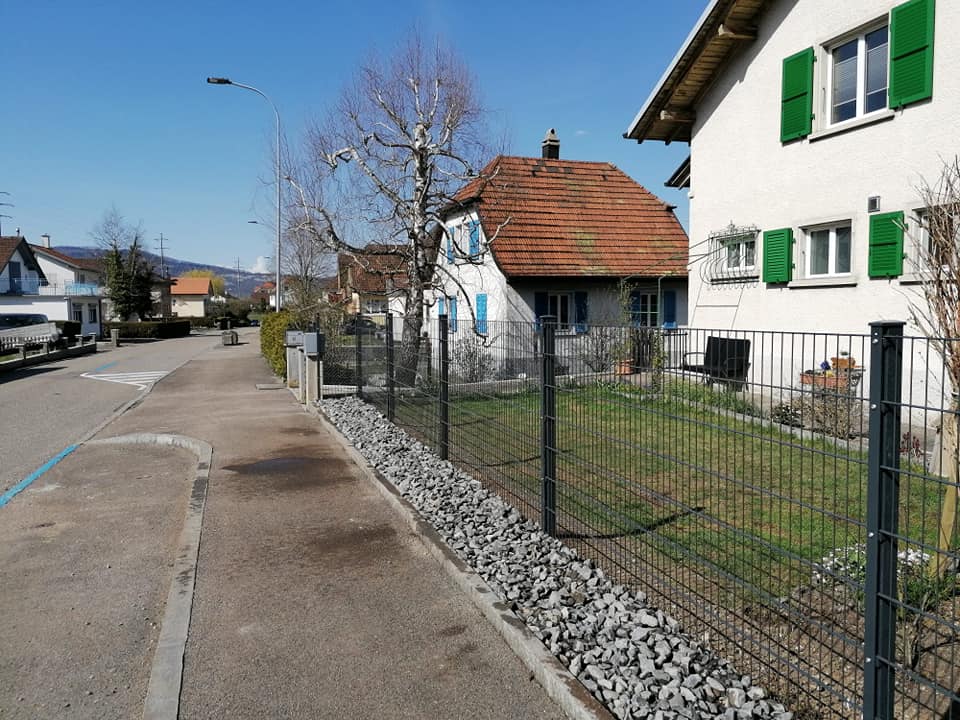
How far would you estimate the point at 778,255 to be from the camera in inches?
509

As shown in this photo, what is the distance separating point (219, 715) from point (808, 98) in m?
12.4

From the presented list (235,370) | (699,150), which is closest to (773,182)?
(699,150)

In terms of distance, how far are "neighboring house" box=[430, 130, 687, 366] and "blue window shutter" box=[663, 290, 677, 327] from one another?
0.10 feet

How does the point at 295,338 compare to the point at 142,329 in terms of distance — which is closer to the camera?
the point at 295,338

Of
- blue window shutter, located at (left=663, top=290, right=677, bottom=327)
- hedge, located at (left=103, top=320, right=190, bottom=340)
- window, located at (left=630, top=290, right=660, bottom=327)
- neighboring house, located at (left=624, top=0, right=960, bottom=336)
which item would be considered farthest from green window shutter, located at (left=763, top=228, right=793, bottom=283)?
hedge, located at (left=103, top=320, right=190, bottom=340)

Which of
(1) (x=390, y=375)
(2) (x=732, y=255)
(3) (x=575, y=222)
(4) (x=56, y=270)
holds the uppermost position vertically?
(4) (x=56, y=270)

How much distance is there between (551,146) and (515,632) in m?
25.8

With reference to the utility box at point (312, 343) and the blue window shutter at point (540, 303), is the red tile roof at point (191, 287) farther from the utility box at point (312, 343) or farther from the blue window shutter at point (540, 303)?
the utility box at point (312, 343)

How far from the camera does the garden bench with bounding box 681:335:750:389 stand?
11.7ft

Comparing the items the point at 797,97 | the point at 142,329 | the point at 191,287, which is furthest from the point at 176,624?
the point at 191,287

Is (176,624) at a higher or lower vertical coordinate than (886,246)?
lower

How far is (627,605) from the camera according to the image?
14.6ft

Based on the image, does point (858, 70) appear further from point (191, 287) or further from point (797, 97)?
point (191, 287)

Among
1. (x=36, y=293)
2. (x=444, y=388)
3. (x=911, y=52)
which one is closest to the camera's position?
(x=444, y=388)
